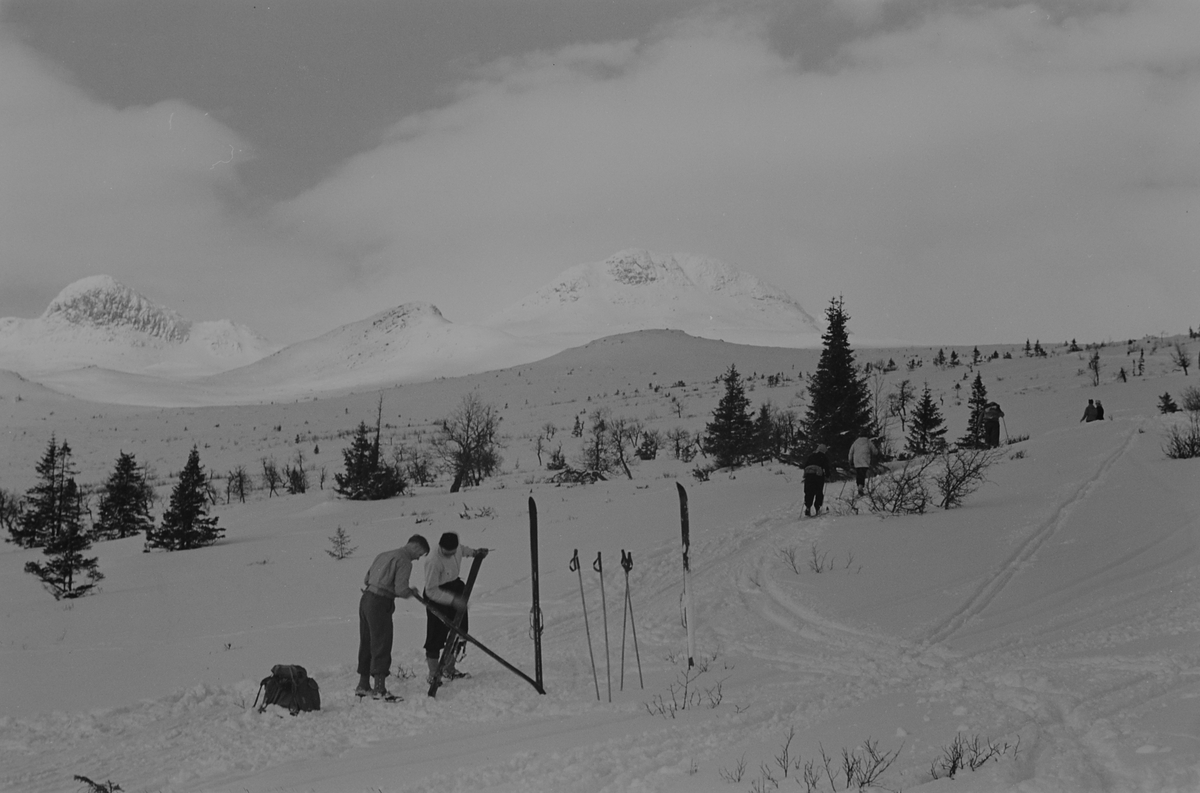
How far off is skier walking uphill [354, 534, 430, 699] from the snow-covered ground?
41cm

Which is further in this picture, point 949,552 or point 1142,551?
point 949,552

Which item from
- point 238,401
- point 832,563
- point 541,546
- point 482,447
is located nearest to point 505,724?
point 832,563

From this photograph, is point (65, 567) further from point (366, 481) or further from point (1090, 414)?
point (1090, 414)

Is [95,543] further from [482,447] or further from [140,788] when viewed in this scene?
[140,788]

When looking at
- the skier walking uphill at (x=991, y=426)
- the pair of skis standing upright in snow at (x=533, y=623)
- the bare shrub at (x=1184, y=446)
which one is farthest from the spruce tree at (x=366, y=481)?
the bare shrub at (x=1184, y=446)

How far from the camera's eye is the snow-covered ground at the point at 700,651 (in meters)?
6.20

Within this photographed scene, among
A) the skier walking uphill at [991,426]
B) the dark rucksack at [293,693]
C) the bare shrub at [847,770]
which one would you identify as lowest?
the dark rucksack at [293,693]

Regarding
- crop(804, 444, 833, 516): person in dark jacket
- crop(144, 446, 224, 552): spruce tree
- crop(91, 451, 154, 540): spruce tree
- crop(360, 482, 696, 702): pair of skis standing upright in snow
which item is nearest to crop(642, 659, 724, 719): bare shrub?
crop(360, 482, 696, 702): pair of skis standing upright in snow

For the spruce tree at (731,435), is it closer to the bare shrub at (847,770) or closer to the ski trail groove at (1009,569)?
the ski trail groove at (1009,569)

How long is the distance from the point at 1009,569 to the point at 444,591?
729 centimetres

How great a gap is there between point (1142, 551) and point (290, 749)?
34.2ft

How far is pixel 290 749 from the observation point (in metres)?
7.63

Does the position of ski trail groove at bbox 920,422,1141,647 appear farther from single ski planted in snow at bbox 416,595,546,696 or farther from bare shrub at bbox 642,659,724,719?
single ski planted in snow at bbox 416,595,546,696

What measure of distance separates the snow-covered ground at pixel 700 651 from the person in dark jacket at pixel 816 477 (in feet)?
2.35
